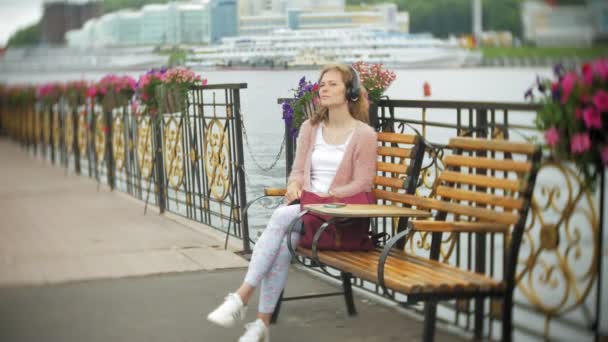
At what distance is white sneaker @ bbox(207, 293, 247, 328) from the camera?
430 cm

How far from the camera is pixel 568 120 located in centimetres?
371

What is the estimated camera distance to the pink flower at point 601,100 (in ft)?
11.6

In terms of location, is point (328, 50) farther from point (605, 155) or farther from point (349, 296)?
point (605, 155)

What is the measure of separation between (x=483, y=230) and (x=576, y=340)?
0.59 m

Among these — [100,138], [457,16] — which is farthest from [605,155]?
[100,138]

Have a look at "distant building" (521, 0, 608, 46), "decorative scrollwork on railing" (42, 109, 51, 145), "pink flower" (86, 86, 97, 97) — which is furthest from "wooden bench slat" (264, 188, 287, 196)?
"decorative scrollwork on railing" (42, 109, 51, 145)

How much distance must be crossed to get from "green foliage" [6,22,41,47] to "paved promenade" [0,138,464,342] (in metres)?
19.6

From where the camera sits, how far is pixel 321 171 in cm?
489

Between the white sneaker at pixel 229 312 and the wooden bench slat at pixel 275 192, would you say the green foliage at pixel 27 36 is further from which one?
the white sneaker at pixel 229 312

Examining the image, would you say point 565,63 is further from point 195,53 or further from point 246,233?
point 195,53

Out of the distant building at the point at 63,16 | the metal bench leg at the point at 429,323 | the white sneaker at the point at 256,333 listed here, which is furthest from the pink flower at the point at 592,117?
the distant building at the point at 63,16

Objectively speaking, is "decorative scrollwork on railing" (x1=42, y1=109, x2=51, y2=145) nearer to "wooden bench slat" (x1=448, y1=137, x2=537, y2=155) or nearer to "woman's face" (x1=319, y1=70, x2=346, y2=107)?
"woman's face" (x1=319, y1=70, x2=346, y2=107)

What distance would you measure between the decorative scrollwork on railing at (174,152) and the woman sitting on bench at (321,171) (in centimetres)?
425

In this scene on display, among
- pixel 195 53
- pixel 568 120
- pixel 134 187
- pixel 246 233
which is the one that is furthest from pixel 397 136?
pixel 134 187
